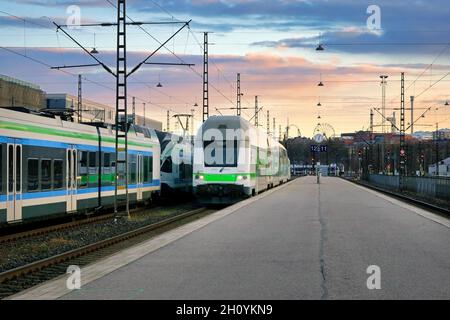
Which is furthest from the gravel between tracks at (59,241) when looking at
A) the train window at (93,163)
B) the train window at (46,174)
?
the train window at (93,163)

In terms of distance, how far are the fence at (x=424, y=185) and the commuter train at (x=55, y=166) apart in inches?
707

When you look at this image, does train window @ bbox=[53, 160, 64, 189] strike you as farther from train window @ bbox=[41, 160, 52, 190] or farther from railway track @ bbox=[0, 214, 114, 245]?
railway track @ bbox=[0, 214, 114, 245]

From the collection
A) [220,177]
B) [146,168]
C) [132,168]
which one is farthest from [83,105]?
[132,168]

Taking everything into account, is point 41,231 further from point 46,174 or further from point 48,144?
point 48,144

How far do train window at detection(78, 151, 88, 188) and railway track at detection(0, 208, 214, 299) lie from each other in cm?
370

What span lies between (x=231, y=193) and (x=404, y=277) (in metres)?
20.2

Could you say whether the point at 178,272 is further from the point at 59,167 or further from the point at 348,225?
the point at 59,167

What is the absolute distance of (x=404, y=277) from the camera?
958cm

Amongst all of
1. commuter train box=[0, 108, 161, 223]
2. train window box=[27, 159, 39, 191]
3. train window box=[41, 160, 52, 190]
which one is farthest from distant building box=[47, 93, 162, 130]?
train window box=[27, 159, 39, 191]

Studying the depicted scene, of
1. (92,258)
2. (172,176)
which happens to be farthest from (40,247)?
(172,176)

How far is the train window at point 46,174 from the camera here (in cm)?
1888

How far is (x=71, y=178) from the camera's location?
21312 millimetres

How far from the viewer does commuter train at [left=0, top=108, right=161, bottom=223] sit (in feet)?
54.6

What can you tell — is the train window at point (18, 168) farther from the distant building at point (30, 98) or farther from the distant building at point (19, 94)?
the distant building at point (19, 94)
